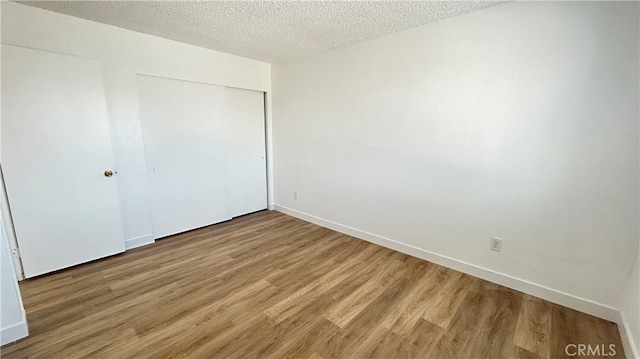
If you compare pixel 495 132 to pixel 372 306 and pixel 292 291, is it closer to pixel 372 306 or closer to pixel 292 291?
pixel 372 306

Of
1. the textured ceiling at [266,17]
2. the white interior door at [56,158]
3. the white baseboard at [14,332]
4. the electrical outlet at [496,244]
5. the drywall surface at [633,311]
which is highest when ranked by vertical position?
the textured ceiling at [266,17]

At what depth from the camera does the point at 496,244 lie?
2.31 metres

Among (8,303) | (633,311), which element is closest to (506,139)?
(633,311)

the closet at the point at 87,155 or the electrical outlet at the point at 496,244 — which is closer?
the closet at the point at 87,155

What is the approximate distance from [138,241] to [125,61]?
6.52ft

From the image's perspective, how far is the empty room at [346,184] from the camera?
1.72m

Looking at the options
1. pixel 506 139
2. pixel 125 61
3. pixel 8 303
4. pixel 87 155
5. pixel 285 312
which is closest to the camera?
pixel 8 303

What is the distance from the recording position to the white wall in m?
2.21

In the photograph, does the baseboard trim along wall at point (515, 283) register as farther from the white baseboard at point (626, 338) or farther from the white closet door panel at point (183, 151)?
the white closet door panel at point (183, 151)

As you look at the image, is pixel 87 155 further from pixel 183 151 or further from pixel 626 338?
pixel 626 338

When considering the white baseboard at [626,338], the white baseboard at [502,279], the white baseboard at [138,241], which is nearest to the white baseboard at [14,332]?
the white baseboard at [138,241]

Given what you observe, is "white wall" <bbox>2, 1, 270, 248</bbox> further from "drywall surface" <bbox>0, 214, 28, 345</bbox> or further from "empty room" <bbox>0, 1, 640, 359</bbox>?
"drywall surface" <bbox>0, 214, 28, 345</bbox>

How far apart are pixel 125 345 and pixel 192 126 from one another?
2.46 meters

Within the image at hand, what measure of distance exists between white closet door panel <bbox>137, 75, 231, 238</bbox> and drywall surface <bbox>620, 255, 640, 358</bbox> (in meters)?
4.02
